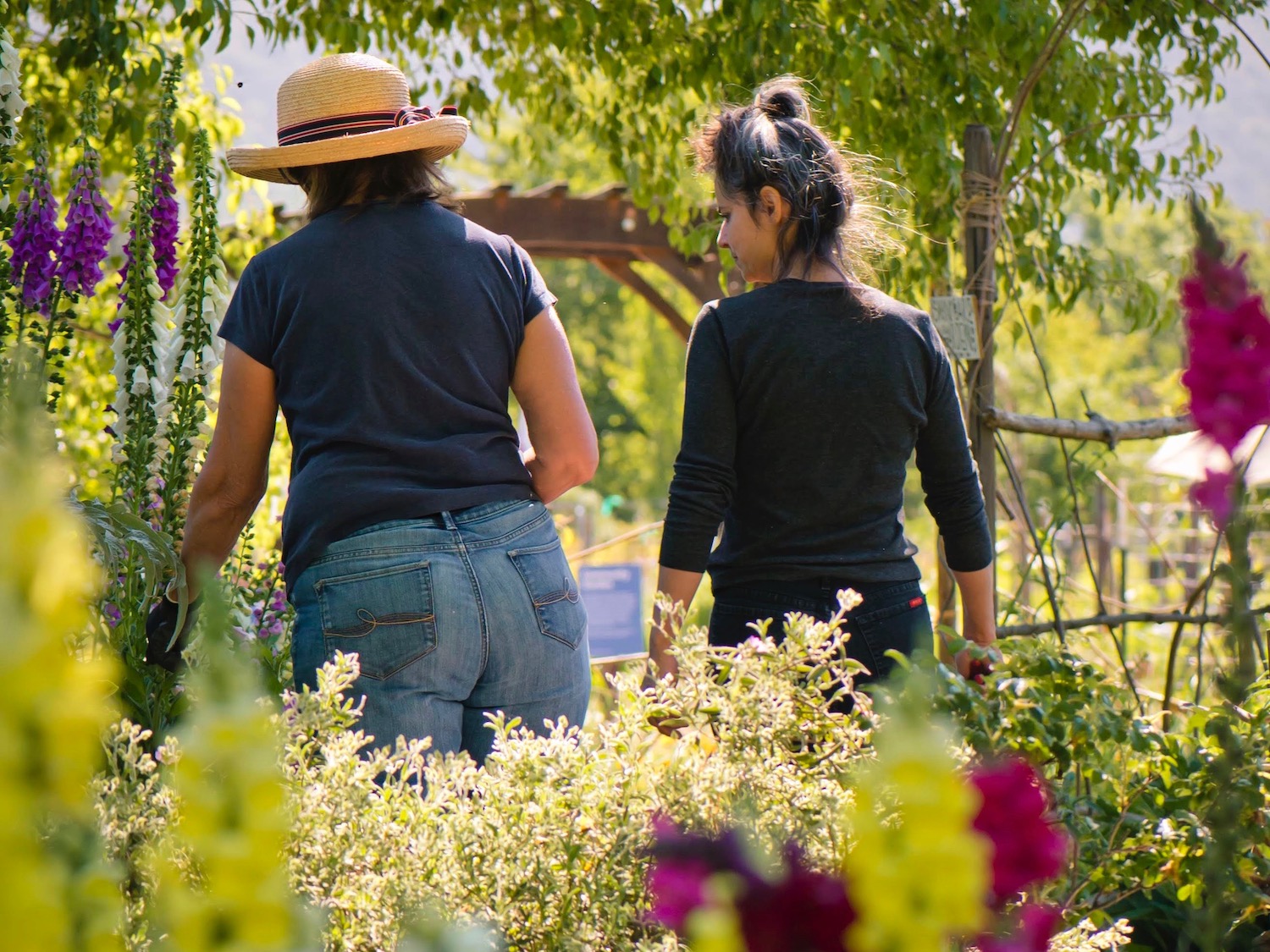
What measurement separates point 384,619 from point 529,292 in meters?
0.52

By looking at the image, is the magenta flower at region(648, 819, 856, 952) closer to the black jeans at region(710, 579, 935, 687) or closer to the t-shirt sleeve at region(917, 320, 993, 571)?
the black jeans at region(710, 579, 935, 687)

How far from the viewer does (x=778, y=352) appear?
1835mm

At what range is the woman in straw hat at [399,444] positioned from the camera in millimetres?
1603

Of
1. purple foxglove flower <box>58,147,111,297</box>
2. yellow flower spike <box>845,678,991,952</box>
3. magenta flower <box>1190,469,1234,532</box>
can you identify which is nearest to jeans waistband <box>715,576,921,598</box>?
magenta flower <box>1190,469,1234,532</box>

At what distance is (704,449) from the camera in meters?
1.85

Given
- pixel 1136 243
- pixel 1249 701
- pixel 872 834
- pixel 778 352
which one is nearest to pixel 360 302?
pixel 778 352

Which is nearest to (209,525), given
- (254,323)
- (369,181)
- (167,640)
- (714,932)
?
(167,640)

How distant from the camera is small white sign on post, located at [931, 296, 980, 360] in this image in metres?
2.71

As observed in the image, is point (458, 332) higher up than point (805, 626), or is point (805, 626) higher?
point (458, 332)

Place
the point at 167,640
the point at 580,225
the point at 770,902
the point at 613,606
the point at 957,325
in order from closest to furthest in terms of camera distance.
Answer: the point at 770,902
the point at 167,640
the point at 957,325
the point at 613,606
the point at 580,225

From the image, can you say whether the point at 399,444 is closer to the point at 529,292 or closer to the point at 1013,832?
the point at 529,292

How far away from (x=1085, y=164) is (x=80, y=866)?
3.81 metres

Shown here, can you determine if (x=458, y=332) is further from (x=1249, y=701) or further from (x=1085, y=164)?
(x=1085, y=164)

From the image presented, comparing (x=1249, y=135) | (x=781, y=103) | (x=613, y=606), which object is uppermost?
(x=1249, y=135)
